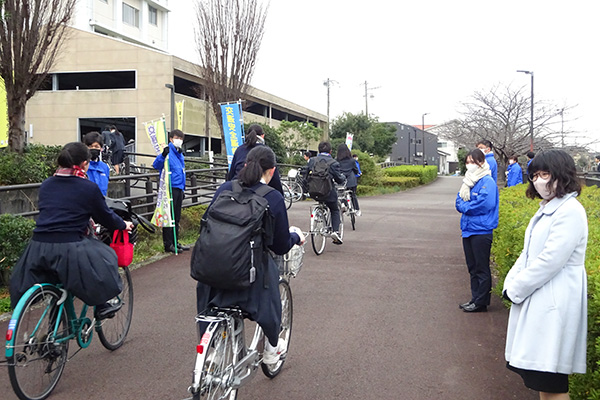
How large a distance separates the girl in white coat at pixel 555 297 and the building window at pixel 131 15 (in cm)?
4199

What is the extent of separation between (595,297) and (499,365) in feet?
5.26

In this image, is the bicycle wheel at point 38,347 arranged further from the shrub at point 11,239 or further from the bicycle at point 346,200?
the bicycle at point 346,200

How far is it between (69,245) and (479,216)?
13.1ft

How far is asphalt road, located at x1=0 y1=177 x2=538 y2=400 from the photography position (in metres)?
3.92

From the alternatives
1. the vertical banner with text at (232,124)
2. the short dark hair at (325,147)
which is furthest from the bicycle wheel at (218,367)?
the vertical banner with text at (232,124)

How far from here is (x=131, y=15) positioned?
41.1 meters

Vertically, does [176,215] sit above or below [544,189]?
below

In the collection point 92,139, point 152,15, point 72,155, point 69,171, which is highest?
point 152,15

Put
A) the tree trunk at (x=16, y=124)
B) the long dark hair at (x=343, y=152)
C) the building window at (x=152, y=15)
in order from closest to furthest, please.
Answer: the long dark hair at (x=343, y=152)
the tree trunk at (x=16, y=124)
the building window at (x=152, y=15)

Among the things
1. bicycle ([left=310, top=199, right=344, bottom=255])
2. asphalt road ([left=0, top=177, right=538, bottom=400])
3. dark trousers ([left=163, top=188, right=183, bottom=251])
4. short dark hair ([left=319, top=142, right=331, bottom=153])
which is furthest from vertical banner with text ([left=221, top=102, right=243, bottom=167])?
asphalt road ([left=0, top=177, right=538, bottom=400])

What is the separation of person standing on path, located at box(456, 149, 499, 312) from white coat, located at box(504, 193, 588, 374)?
2.77 metres

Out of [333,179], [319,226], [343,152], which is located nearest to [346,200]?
[343,152]

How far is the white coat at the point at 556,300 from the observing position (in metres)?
2.79

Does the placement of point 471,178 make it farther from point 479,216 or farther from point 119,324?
point 119,324
